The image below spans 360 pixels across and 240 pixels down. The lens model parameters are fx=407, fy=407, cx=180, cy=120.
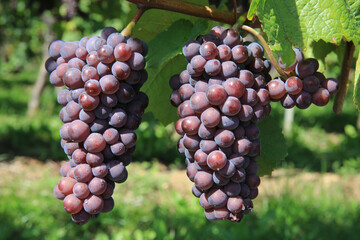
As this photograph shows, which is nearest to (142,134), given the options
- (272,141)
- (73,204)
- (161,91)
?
(161,91)

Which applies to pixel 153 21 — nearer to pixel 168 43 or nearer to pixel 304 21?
pixel 168 43

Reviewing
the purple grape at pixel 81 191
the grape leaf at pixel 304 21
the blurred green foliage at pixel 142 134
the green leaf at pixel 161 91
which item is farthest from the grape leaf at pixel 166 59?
the blurred green foliage at pixel 142 134

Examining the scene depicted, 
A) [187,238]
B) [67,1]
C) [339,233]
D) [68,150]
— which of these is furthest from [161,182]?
[68,150]

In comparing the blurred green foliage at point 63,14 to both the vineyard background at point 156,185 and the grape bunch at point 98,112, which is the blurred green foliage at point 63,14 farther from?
the grape bunch at point 98,112

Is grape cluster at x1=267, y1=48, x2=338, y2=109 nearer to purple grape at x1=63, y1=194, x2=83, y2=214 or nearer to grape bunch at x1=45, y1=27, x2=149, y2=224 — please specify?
grape bunch at x1=45, y1=27, x2=149, y2=224

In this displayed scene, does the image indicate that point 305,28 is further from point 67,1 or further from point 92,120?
point 67,1
